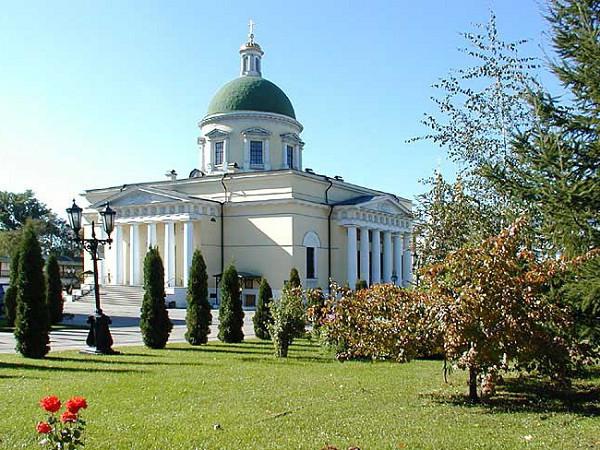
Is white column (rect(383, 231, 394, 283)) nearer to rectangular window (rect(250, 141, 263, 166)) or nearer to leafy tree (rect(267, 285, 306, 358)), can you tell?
rectangular window (rect(250, 141, 263, 166))

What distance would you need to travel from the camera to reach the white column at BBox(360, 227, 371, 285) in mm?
48812

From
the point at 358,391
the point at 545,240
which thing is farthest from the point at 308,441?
the point at 545,240

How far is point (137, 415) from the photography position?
28.7ft

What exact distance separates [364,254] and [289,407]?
40213 mm

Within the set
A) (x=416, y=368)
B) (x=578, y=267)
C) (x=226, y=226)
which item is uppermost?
(x=226, y=226)

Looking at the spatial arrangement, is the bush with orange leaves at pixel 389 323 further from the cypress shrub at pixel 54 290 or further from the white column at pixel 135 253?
the white column at pixel 135 253

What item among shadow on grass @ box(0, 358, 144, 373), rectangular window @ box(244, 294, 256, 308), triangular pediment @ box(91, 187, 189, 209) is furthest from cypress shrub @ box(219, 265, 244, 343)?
triangular pediment @ box(91, 187, 189, 209)

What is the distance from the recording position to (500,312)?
901cm

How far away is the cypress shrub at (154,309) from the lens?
1842 cm

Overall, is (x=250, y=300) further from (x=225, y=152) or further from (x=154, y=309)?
(x=154, y=309)

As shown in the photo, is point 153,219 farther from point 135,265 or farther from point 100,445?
point 100,445

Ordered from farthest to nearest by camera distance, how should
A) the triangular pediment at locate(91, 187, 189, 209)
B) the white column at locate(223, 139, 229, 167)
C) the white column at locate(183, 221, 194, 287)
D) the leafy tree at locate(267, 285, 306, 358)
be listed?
the white column at locate(223, 139, 229, 167), the triangular pediment at locate(91, 187, 189, 209), the white column at locate(183, 221, 194, 287), the leafy tree at locate(267, 285, 306, 358)

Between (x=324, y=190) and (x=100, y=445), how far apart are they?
40.4 metres

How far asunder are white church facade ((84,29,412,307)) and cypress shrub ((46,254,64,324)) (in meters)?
Answer: 14.4
